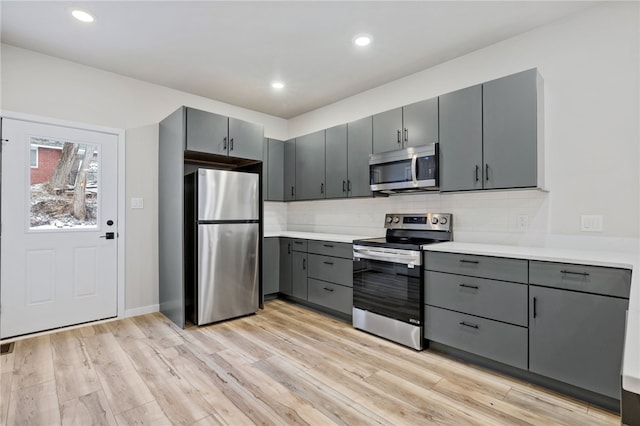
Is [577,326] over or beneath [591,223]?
beneath

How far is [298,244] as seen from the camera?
3984 millimetres

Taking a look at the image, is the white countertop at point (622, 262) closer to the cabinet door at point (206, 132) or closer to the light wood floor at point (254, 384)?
the light wood floor at point (254, 384)

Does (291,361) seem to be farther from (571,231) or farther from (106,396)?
(571,231)

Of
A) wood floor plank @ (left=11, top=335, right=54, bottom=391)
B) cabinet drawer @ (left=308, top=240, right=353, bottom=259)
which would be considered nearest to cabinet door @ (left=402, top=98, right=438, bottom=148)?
cabinet drawer @ (left=308, top=240, right=353, bottom=259)

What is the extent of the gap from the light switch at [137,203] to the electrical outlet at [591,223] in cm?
411

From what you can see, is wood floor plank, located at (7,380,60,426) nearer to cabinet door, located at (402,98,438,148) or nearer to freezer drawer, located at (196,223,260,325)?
freezer drawer, located at (196,223,260,325)

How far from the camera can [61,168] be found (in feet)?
10.5

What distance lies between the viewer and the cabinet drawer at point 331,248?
339cm

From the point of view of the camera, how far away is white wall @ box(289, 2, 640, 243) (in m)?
2.27

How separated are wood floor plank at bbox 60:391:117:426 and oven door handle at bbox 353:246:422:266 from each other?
2.19m

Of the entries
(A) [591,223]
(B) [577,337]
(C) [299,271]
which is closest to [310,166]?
(C) [299,271]

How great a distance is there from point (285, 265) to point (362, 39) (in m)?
2.67

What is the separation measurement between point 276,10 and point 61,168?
2552 millimetres

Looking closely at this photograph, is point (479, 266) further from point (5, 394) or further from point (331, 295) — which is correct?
point (5, 394)
